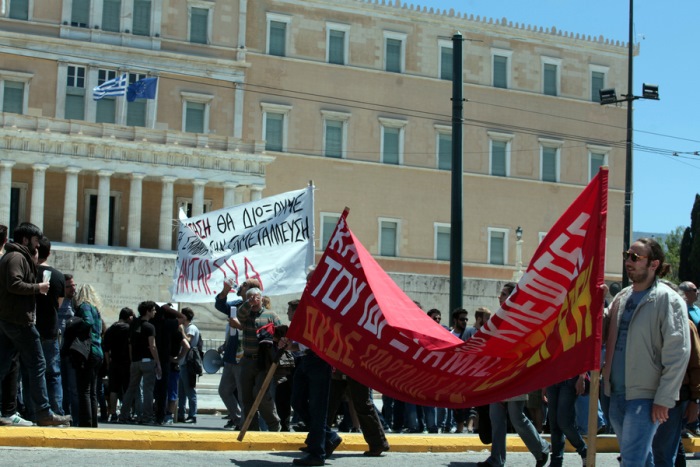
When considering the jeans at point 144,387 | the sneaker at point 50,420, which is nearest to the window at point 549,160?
the jeans at point 144,387

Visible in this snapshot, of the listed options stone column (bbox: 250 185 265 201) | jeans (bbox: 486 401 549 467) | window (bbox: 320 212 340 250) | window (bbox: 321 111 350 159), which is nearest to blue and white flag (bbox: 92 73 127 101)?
stone column (bbox: 250 185 265 201)

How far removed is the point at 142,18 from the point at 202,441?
120ft

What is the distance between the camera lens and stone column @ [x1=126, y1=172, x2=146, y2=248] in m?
42.4

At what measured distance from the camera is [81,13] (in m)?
44.4

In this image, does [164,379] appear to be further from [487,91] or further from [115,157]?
[487,91]

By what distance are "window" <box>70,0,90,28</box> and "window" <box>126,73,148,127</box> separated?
2.45 m

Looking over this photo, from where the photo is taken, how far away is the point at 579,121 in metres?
53.7

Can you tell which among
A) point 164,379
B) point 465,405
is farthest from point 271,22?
point 465,405

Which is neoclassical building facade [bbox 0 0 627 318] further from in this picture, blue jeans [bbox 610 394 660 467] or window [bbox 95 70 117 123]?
blue jeans [bbox 610 394 660 467]

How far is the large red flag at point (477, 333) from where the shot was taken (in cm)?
827

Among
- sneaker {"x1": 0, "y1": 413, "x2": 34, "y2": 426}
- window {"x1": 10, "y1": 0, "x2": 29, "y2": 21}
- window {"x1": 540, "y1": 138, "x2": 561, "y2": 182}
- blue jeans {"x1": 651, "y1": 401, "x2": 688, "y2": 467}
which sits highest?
window {"x1": 10, "y1": 0, "x2": 29, "y2": 21}

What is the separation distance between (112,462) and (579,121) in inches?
1818

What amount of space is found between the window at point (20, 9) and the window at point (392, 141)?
14.0 meters

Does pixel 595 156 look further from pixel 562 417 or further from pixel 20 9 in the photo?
pixel 562 417
